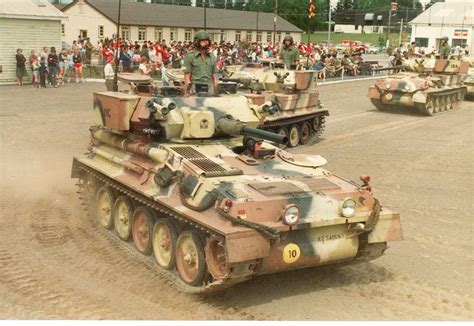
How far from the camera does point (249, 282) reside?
8.78 m

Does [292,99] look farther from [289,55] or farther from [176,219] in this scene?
[176,219]

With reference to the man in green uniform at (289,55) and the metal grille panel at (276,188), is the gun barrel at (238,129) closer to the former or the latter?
the metal grille panel at (276,188)

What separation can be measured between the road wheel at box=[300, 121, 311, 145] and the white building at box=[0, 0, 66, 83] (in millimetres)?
15054

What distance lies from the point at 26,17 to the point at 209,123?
2213 centimetres

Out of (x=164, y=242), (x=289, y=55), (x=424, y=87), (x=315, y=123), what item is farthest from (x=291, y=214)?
(x=424, y=87)

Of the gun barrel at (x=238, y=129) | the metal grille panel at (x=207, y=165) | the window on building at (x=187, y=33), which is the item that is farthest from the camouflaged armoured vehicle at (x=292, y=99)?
the window on building at (x=187, y=33)

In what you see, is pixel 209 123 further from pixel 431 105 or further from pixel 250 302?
pixel 431 105

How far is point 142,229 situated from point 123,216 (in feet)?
2.45

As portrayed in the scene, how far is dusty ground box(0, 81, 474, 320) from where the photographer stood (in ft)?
26.2

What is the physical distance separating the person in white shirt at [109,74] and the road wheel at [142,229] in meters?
3.61

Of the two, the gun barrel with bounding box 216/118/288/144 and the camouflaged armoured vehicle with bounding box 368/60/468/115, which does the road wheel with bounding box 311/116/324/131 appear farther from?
the gun barrel with bounding box 216/118/288/144

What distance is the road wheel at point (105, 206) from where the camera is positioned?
1099 centimetres

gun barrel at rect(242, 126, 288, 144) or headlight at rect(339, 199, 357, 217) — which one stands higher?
gun barrel at rect(242, 126, 288, 144)

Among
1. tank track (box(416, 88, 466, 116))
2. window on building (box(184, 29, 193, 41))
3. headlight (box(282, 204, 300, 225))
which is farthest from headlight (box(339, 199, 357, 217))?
window on building (box(184, 29, 193, 41))
